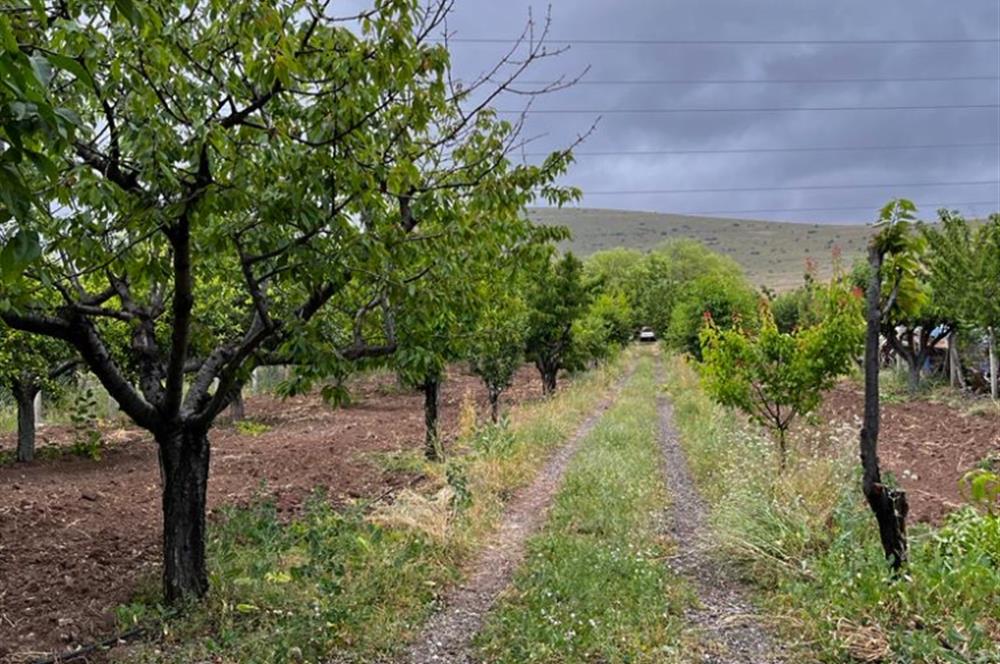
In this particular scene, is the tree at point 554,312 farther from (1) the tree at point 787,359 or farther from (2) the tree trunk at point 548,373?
(1) the tree at point 787,359

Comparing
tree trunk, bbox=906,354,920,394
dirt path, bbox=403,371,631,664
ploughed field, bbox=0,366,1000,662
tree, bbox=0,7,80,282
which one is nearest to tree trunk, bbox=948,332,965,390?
tree trunk, bbox=906,354,920,394

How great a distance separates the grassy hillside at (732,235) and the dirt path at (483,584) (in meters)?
90.6

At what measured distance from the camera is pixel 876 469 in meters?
4.91

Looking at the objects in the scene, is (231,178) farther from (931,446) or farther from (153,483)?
(931,446)

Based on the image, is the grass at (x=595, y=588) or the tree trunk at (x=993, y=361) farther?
the tree trunk at (x=993, y=361)

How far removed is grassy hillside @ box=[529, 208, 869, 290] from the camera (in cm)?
10088

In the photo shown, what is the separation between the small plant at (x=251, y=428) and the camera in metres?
14.5

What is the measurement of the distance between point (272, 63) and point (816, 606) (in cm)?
447

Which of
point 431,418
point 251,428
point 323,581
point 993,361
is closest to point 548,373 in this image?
point 251,428

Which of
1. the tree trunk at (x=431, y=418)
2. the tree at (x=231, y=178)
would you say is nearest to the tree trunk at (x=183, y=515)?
the tree at (x=231, y=178)

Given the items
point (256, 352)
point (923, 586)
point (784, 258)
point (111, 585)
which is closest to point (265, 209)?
point (256, 352)

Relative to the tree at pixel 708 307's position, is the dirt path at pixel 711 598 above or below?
below

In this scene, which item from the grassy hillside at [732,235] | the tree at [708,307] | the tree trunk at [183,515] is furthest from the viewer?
the grassy hillside at [732,235]

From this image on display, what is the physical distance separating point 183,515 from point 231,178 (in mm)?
2579
